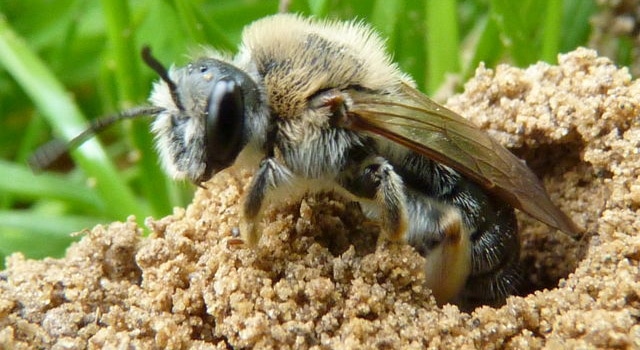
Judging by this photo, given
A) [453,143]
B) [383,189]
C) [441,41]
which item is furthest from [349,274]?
[441,41]

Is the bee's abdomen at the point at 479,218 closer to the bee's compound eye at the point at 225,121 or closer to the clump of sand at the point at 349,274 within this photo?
the clump of sand at the point at 349,274

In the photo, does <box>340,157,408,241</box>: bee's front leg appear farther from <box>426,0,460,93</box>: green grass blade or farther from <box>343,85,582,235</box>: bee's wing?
<box>426,0,460,93</box>: green grass blade

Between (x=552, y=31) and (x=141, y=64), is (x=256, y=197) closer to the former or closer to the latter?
(x=552, y=31)

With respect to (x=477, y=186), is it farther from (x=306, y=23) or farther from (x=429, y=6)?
(x=429, y=6)

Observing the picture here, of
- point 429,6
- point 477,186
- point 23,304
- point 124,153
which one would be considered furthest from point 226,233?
point 124,153

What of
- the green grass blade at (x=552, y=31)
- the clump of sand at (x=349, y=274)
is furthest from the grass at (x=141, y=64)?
the clump of sand at (x=349, y=274)

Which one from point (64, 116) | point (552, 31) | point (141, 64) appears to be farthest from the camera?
point (141, 64)

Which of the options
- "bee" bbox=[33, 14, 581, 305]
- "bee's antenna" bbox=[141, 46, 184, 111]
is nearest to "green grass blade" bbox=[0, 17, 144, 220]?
"bee" bbox=[33, 14, 581, 305]
